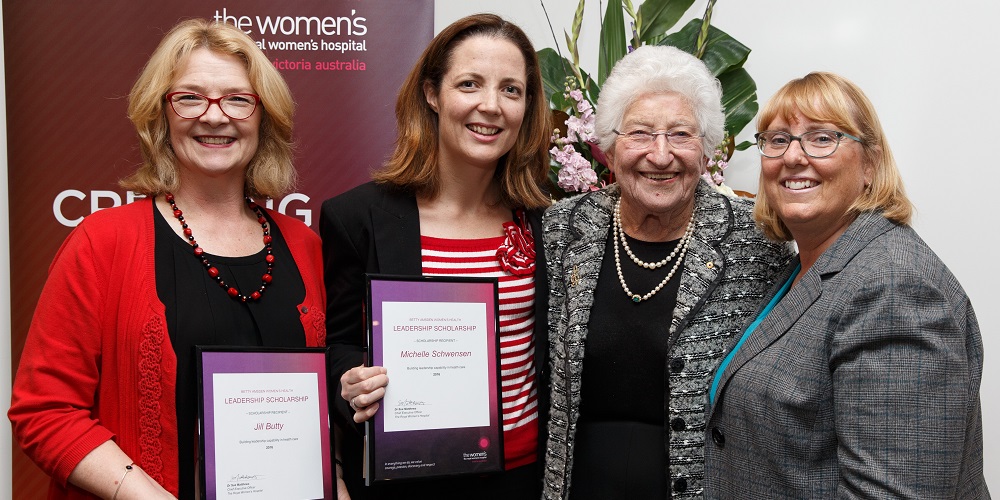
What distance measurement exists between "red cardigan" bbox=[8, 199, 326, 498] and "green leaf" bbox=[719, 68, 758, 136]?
233 centimetres

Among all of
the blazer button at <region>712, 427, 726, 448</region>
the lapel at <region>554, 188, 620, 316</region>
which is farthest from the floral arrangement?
the blazer button at <region>712, 427, 726, 448</region>

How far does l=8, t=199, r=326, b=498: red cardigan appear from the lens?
1.84 metres

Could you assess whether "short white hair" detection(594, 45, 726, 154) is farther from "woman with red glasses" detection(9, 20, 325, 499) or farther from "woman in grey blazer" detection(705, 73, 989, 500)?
"woman with red glasses" detection(9, 20, 325, 499)

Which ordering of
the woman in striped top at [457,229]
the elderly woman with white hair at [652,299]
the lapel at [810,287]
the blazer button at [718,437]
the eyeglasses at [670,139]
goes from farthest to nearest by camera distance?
the woman in striped top at [457,229] < the eyeglasses at [670,139] < the elderly woman with white hair at [652,299] < the blazer button at [718,437] < the lapel at [810,287]

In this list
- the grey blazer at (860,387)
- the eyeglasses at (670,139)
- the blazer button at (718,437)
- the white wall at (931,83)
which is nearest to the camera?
the grey blazer at (860,387)

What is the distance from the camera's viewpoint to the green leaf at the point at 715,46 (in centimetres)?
313

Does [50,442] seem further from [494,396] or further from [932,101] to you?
[932,101]

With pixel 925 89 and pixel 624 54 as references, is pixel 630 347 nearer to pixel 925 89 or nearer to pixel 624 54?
pixel 624 54

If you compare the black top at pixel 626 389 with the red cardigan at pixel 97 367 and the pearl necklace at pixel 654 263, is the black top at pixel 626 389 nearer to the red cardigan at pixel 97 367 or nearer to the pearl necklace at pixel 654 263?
the pearl necklace at pixel 654 263

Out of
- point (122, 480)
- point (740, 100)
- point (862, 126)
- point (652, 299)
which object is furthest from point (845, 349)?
point (740, 100)

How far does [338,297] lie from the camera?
2.24 m

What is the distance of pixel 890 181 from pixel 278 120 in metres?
1.63

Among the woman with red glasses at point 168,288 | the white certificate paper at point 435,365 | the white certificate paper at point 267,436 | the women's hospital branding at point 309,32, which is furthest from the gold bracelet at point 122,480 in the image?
the women's hospital branding at point 309,32
